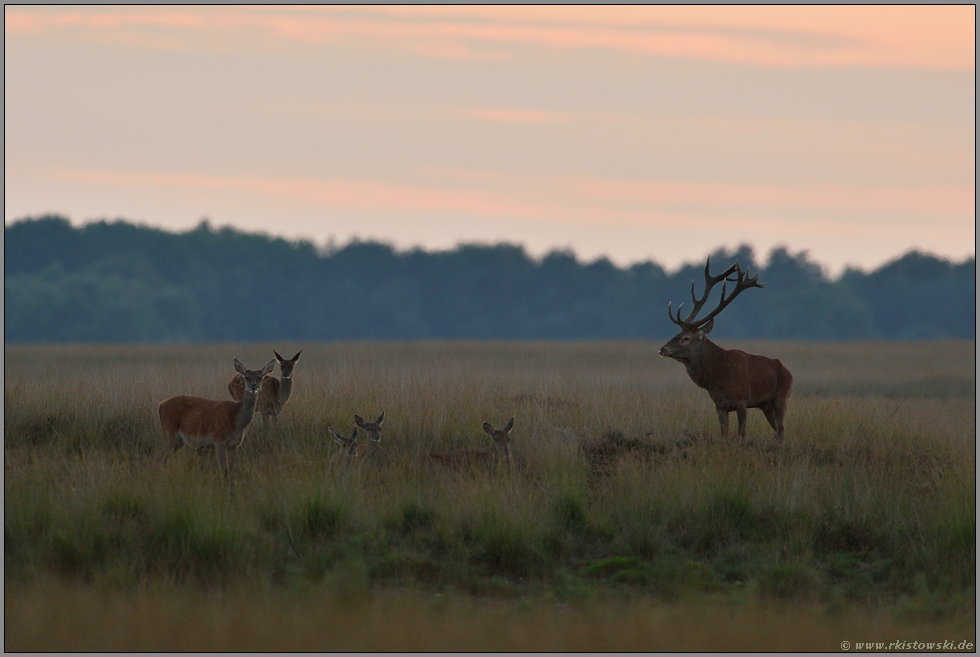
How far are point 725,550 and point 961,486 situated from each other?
2505 millimetres

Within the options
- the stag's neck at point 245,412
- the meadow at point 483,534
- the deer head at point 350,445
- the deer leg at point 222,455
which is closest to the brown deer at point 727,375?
the meadow at point 483,534

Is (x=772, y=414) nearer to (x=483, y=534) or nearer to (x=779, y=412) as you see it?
(x=779, y=412)

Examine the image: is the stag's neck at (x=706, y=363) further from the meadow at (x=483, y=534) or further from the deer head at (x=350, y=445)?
the deer head at (x=350, y=445)

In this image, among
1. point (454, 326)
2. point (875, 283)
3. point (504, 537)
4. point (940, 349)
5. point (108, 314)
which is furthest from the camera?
point (875, 283)

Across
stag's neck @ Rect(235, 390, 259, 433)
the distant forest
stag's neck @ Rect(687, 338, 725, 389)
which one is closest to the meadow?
stag's neck @ Rect(235, 390, 259, 433)

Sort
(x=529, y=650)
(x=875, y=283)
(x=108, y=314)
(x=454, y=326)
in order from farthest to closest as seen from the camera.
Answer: (x=875, y=283)
(x=454, y=326)
(x=108, y=314)
(x=529, y=650)

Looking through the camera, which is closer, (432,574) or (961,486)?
(432,574)

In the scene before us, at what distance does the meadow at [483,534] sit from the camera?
7957mm

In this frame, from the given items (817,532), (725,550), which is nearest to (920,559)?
(817,532)

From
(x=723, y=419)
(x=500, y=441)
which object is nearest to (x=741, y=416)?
(x=723, y=419)

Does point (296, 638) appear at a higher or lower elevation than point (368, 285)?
lower

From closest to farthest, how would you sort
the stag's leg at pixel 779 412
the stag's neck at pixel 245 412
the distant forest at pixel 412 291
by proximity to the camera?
the stag's neck at pixel 245 412 → the stag's leg at pixel 779 412 → the distant forest at pixel 412 291

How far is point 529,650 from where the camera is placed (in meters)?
7.59

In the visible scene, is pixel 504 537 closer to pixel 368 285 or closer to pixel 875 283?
pixel 368 285
